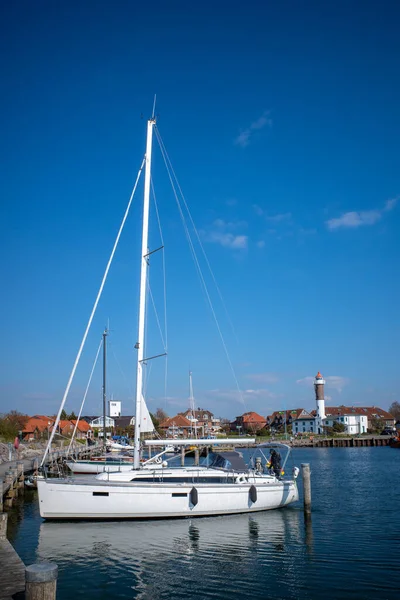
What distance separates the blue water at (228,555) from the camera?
46.0ft

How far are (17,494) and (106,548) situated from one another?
16.5m

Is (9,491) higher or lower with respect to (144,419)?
lower

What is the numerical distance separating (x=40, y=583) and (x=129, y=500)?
48.0 feet

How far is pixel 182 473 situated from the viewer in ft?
76.0

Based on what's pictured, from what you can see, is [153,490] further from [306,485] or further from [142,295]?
[142,295]

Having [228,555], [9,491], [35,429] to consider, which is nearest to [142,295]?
[228,555]

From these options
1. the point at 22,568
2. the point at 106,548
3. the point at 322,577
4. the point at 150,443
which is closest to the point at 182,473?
the point at 150,443

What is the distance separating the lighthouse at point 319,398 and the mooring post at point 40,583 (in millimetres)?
150998

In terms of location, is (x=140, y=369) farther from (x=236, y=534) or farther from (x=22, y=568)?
(x=22, y=568)

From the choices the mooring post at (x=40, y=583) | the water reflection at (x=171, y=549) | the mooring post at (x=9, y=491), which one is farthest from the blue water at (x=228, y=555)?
the mooring post at (x=40, y=583)

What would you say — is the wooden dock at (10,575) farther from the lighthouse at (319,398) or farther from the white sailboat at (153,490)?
the lighthouse at (319,398)

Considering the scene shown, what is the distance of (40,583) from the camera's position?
7.45m

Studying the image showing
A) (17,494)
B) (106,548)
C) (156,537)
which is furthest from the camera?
(17,494)

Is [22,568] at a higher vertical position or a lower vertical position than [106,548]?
higher
